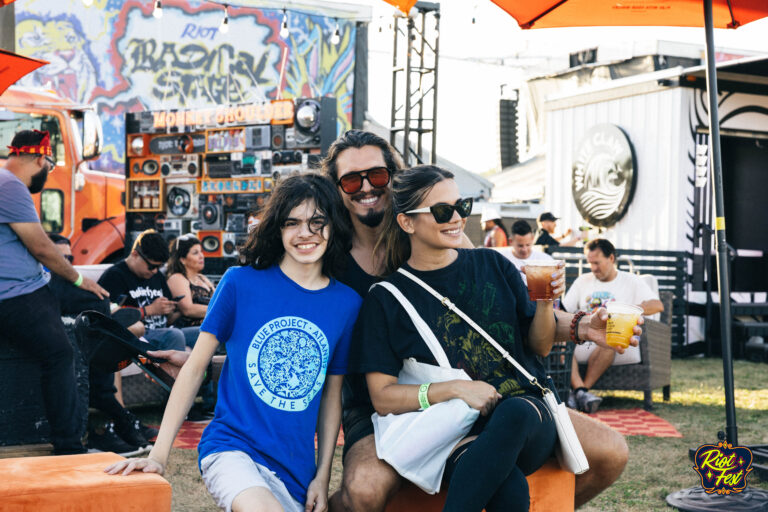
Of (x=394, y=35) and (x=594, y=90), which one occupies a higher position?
(x=394, y=35)

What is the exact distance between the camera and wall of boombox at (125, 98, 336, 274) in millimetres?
10961

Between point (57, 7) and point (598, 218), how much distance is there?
11.0 metres

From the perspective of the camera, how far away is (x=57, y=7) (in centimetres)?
1552

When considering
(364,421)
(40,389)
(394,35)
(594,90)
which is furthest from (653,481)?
(394,35)

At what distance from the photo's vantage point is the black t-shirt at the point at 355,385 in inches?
117

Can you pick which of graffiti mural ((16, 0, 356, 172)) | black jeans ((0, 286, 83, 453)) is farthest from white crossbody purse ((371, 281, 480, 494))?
graffiti mural ((16, 0, 356, 172))

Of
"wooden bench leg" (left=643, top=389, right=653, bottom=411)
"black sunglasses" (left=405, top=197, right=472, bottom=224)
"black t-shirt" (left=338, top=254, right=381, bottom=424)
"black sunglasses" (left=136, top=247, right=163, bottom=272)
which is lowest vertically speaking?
"wooden bench leg" (left=643, top=389, right=653, bottom=411)

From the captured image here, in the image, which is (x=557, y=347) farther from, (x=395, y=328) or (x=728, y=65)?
(x=728, y=65)

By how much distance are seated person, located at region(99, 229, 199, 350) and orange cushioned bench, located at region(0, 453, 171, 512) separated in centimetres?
340

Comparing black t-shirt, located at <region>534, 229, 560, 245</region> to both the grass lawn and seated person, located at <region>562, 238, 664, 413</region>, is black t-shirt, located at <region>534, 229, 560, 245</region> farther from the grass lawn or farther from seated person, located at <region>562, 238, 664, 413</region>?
seated person, located at <region>562, 238, 664, 413</region>

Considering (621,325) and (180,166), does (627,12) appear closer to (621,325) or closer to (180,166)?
(621,325)

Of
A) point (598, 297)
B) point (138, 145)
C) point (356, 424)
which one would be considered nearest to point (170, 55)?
point (138, 145)

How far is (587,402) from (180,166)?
8.01m

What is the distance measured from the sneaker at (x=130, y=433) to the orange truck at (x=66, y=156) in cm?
516
